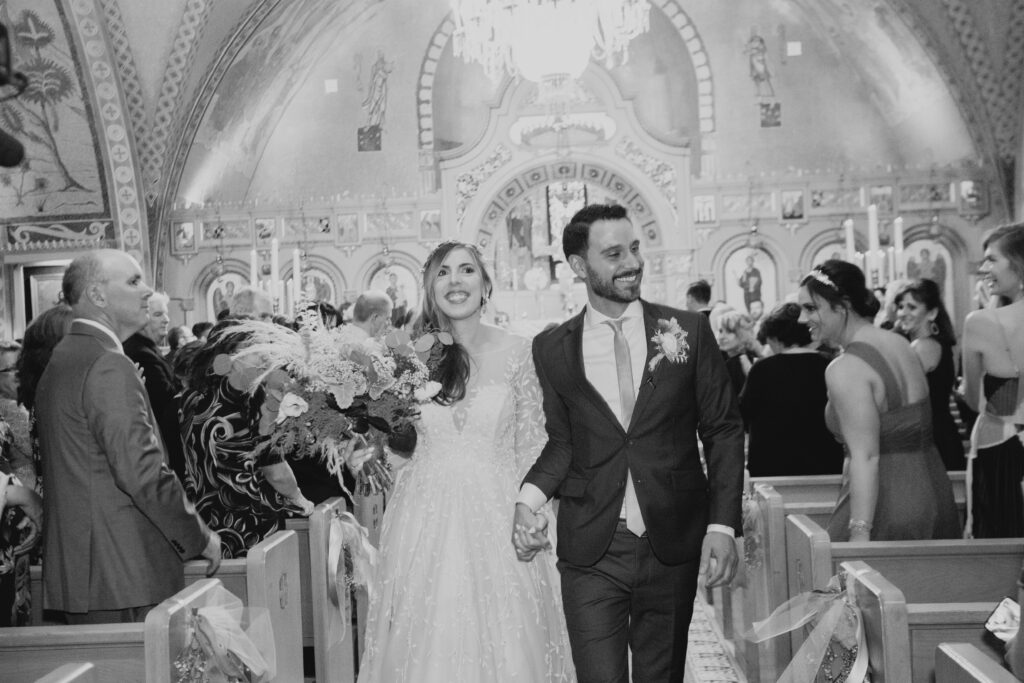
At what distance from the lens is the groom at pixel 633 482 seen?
3627mm

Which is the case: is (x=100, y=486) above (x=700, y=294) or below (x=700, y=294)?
below

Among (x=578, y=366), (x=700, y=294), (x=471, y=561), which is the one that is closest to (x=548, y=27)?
(x=700, y=294)

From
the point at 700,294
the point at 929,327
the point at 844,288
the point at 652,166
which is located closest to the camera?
the point at 844,288

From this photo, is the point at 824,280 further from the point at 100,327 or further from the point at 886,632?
the point at 100,327

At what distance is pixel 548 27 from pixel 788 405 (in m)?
8.41

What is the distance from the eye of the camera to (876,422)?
433cm

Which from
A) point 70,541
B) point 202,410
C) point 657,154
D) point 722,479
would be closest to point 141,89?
point 657,154

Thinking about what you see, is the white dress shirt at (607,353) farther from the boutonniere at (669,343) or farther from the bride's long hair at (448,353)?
the bride's long hair at (448,353)

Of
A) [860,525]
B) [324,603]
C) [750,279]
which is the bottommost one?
[324,603]

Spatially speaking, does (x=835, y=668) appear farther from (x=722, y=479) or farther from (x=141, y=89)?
(x=141, y=89)

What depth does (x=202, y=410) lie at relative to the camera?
5.12 metres

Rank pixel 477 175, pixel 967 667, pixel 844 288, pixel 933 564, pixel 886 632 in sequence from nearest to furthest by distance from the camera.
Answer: pixel 967 667
pixel 886 632
pixel 933 564
pixel 844 288
pixel 477 175

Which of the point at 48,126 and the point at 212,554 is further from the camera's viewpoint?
the point at 48,126

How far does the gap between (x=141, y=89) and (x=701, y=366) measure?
15.0 meters
